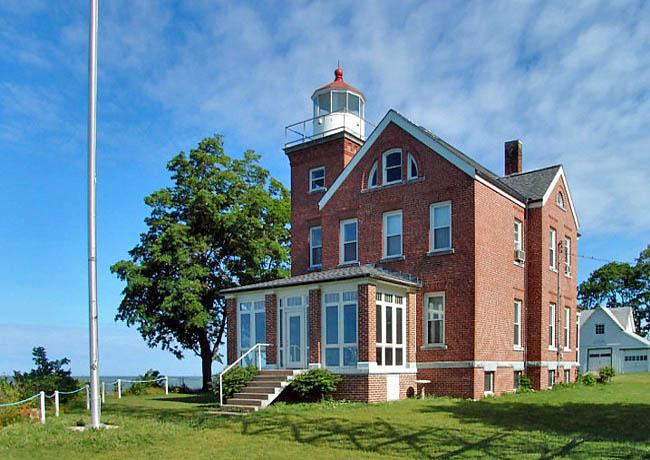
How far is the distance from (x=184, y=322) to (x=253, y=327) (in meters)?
9.74

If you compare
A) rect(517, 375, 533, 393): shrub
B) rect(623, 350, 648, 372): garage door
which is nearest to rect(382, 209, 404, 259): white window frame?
rect(517, 375, 533, 393): shrub

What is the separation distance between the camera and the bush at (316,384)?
1916cm

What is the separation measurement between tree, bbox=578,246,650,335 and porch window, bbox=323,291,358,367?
5906 centimetres

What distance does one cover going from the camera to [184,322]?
3170 centimetres

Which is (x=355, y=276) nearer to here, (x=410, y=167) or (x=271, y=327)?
(x=271, y=327)

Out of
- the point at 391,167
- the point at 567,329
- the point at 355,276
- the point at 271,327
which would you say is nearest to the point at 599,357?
the point at 567,329

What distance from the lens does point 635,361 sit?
5303 centimetres

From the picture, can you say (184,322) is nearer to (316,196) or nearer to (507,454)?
(316,196)

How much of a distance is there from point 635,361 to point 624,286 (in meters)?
20.3

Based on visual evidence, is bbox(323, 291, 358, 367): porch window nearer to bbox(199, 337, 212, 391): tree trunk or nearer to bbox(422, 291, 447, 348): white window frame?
bbox(422, 291, 447, 348): white window frame

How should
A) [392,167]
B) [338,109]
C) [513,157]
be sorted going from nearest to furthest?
1. [392,167]
2. [338,109]
3. [513,157]

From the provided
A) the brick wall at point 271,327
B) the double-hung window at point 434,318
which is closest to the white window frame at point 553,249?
the double-hung window at point 434,318

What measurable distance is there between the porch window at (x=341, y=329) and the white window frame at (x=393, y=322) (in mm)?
785

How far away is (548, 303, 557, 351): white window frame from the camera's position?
25.4 metres
